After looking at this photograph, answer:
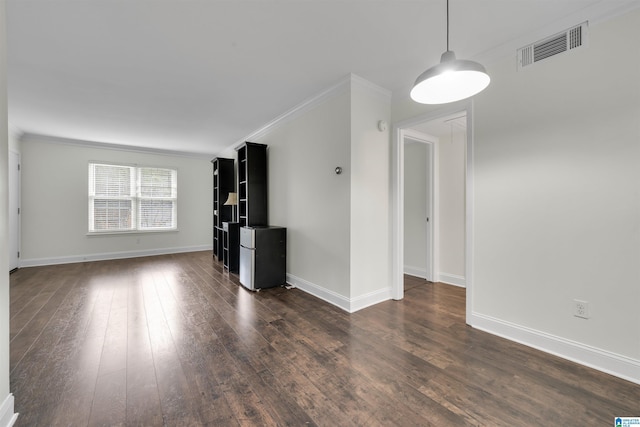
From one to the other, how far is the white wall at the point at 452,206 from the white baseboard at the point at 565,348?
5.28ft

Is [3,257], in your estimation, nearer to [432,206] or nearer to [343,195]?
[343,195]

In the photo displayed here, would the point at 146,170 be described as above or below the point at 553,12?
below

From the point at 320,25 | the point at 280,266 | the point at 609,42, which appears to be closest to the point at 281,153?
the point at 280,266

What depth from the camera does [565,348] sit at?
2.09 meters

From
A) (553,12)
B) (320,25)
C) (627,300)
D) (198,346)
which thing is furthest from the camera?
(198,346)

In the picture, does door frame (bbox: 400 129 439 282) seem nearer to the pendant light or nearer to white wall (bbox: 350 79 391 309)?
white wall (bbox: 350 79 391 309)

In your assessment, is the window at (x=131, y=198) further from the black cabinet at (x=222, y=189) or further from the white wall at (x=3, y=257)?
the white wall at (x=3, y=257)

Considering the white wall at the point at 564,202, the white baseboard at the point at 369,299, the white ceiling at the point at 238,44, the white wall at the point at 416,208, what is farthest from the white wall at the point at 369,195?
the white wall at the point at 416,208

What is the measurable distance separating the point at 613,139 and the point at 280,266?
12.0ft

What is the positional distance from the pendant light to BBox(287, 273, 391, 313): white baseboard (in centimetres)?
222

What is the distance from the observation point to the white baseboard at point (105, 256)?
212 inches

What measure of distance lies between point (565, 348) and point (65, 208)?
8159mm

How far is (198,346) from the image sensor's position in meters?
2.30

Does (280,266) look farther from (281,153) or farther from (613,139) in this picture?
(613,139)
